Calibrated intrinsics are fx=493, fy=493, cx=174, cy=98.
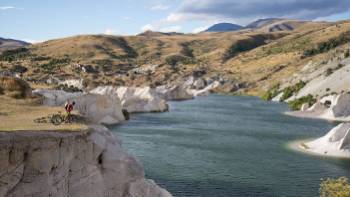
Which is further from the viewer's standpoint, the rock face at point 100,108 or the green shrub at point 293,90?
the green shrub at point 293,90

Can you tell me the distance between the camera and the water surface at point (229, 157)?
2087 inches

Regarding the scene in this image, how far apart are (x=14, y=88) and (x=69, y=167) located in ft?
78.9

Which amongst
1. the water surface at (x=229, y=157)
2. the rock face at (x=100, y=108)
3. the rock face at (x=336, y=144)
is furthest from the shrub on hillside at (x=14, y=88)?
the rock face at (x=100, y=108)

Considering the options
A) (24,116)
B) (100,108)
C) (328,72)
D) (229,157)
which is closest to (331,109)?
(100,108)

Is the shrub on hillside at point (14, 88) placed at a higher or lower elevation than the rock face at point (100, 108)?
higher

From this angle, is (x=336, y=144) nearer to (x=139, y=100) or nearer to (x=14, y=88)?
(x=14, y=88)

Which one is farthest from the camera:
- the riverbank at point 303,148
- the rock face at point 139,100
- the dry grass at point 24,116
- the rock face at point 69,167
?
the rock face at point 139,100

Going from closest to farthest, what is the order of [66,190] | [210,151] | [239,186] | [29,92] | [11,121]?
[66,190] → [11,121] → [239,186] → [29,92] → [210,151]

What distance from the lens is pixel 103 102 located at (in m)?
114

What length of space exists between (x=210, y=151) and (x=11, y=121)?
43902 millimetres

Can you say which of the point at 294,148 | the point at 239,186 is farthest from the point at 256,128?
the point at 239,186

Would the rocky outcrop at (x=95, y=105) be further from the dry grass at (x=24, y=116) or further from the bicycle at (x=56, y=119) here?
the bicycle at (x=56, y=119)

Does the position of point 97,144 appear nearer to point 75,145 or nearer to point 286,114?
point 75,145

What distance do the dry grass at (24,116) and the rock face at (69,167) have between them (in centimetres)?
130
